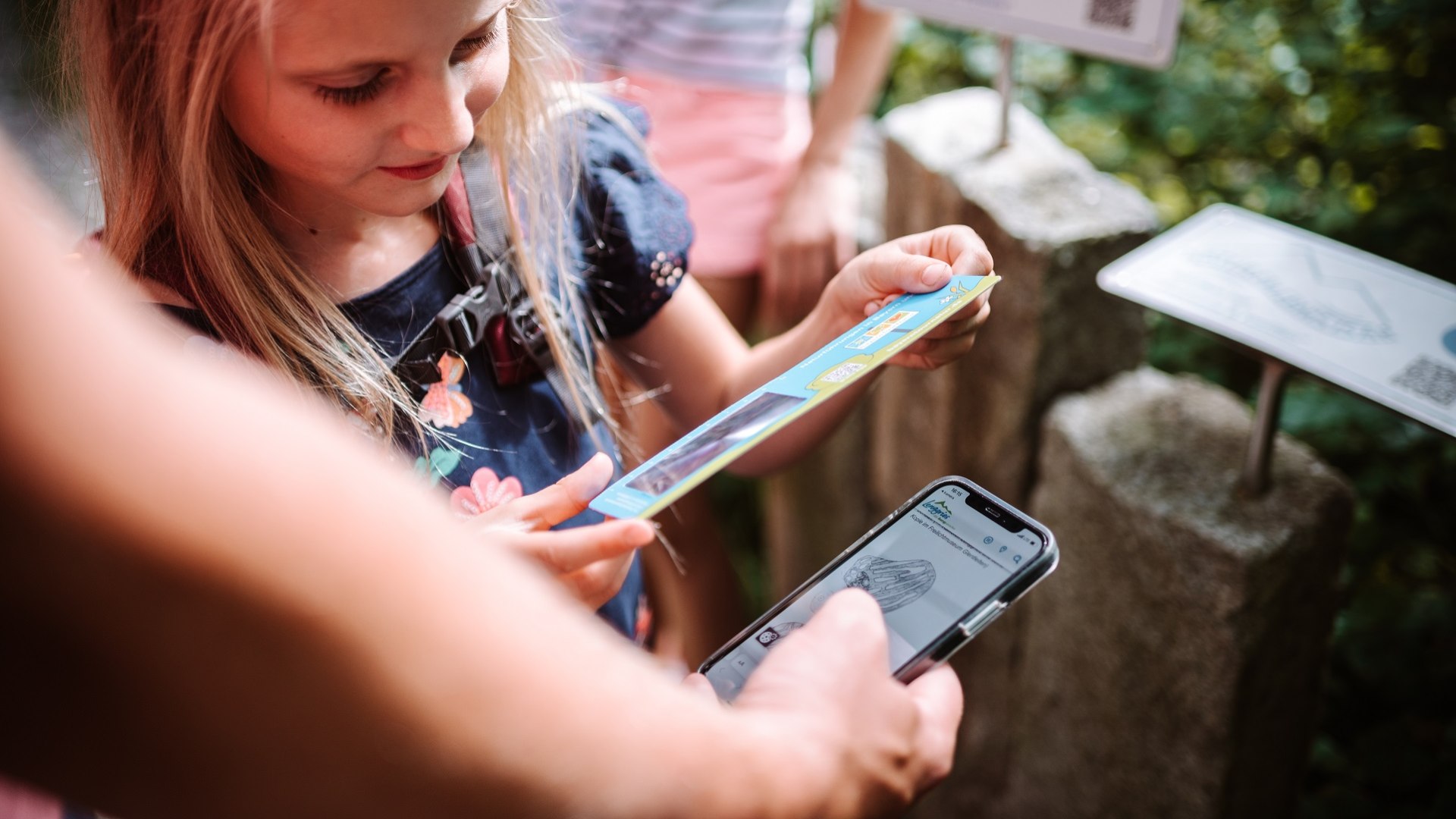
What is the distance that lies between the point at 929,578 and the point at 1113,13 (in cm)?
93

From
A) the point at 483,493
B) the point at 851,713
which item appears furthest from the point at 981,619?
the point at 483,493

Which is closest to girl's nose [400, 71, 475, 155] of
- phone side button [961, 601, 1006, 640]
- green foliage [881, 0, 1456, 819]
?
phone side button [961, 601, 1006, 640]

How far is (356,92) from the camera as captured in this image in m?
0.78

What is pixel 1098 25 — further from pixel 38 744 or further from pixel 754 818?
pixel 38 744

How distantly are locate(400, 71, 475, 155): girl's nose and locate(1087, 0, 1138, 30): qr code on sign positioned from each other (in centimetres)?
97

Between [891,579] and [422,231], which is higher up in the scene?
[422,231]

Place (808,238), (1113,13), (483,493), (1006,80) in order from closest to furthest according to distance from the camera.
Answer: (483,493)
(1113,13)
(1006,80)
(808,238)

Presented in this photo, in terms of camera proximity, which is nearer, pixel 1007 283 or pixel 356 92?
pixel 356 92

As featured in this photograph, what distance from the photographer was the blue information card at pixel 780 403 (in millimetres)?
701

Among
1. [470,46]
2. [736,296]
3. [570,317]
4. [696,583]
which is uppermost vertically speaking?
[470,46]

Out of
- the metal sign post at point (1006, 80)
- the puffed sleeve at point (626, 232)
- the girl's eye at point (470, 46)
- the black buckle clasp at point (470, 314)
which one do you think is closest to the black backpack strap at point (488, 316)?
the black buckle clasp at point (470, 314)

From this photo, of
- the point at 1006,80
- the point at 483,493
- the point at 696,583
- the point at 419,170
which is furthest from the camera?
the point at 696,583

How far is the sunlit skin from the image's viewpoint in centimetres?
73

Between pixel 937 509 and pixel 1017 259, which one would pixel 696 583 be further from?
pixel 937 509
